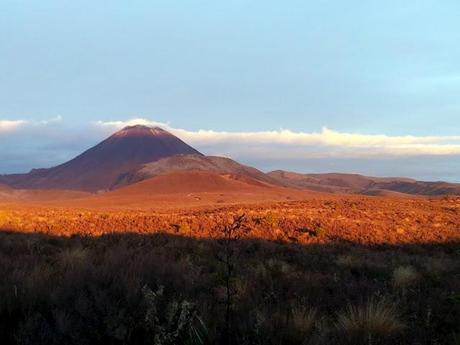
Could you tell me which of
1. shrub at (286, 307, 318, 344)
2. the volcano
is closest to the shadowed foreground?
shrub at (286, 307, 318, 344)

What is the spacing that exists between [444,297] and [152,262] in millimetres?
4348

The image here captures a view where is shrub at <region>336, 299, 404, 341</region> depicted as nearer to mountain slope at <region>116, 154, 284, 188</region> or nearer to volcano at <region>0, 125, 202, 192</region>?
mountain slope at <region>116, 154, 284, 188</region>

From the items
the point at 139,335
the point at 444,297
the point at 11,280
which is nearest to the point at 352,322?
the point at 139,335

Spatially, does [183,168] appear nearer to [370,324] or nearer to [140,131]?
[140,131]

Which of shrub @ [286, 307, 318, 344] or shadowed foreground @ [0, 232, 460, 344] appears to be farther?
shrub @ [286, 307, 318, 344]

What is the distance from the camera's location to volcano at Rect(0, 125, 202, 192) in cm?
14288

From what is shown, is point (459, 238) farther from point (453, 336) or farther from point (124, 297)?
point (124, 297)

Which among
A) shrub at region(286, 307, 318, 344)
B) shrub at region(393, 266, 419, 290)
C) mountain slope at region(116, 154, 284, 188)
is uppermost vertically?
mountain slope at region(116, 154, 284, 188)

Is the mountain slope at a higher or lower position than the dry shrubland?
higher

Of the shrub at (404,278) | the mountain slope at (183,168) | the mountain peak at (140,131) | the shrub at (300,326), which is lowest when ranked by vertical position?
the shrub at (404,278)

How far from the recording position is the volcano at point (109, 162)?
142875mm

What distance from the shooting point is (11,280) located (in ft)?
21.3

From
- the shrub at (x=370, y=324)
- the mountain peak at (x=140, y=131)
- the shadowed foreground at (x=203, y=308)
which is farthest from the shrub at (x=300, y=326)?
the mountain peak at (x=140, y=131)

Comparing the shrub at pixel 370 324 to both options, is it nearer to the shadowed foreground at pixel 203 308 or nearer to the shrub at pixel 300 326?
the shadowed foreground at pixel 203 308
